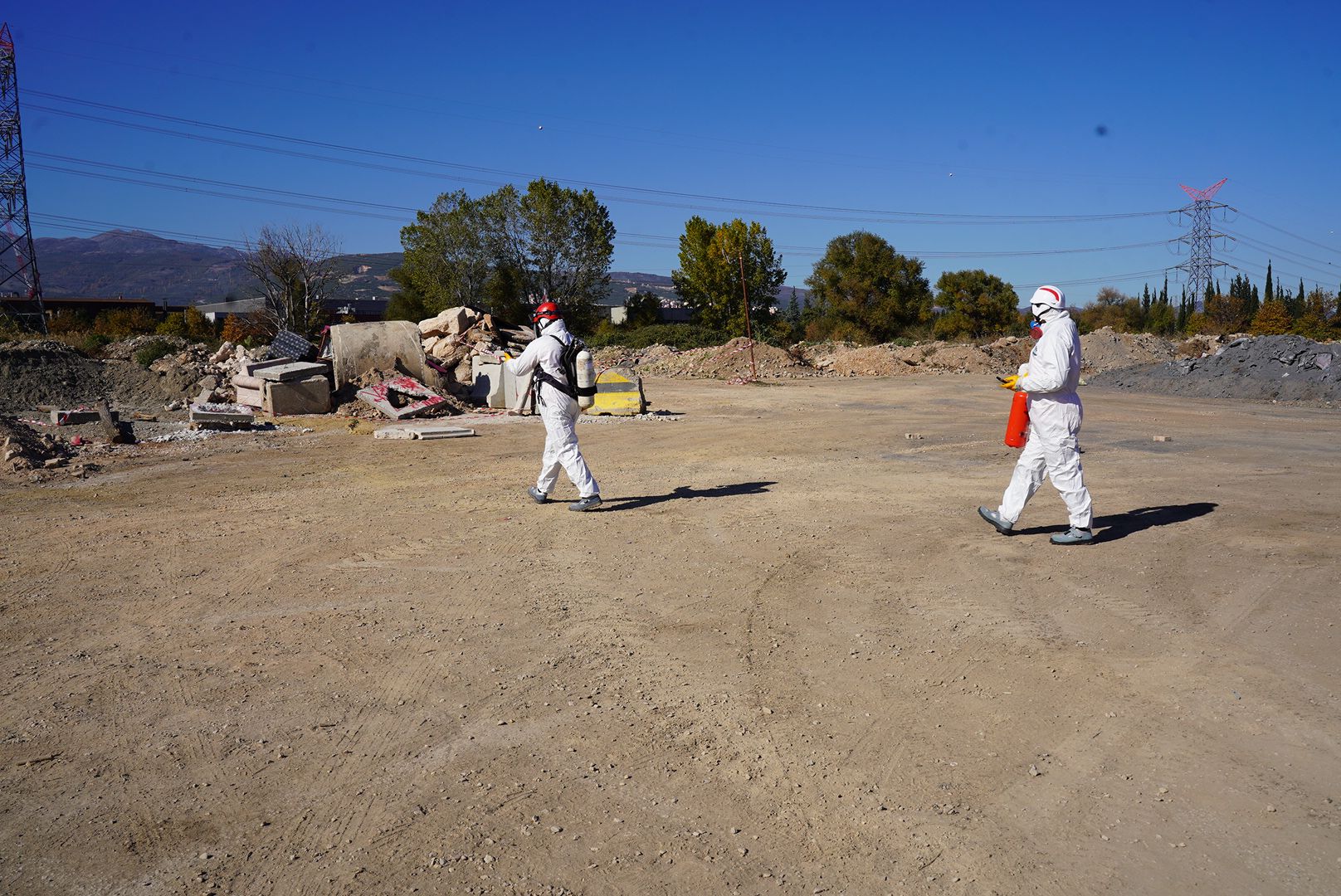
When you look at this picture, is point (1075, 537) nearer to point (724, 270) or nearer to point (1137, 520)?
point (1137, 520)

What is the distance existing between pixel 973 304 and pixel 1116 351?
1134 inches

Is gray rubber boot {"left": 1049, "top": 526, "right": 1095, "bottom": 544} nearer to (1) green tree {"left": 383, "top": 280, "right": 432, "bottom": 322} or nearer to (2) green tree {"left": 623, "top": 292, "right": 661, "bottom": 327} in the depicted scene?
(2) green tree {"left": 623, "top": 292, "right": 661, "bottom": 327}

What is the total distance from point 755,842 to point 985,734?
1.44 meters

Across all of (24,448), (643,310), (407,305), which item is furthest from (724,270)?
(24,448)

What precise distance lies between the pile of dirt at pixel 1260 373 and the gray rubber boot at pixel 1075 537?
19961 millimetres

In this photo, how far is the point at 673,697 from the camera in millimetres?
4855

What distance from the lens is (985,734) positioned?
438 cm

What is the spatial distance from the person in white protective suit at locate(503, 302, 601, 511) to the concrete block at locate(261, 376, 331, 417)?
35.5 ft

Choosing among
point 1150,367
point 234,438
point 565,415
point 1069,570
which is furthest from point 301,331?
point 1069,570

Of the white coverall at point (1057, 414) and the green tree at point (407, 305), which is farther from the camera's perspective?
the green tree at point (407, 305)

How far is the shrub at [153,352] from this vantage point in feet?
85.9

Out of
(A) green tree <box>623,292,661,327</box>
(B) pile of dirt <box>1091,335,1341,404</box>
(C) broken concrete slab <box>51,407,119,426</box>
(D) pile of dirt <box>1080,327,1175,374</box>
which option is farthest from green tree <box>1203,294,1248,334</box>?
(C) broken concrete slab <box>51,407,119,426</box>

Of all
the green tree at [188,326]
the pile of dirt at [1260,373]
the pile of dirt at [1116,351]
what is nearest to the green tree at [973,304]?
the pile of dirt at [1116,351]

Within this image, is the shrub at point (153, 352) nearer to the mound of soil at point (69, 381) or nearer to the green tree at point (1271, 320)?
the mound of soil at point (69, 381)
